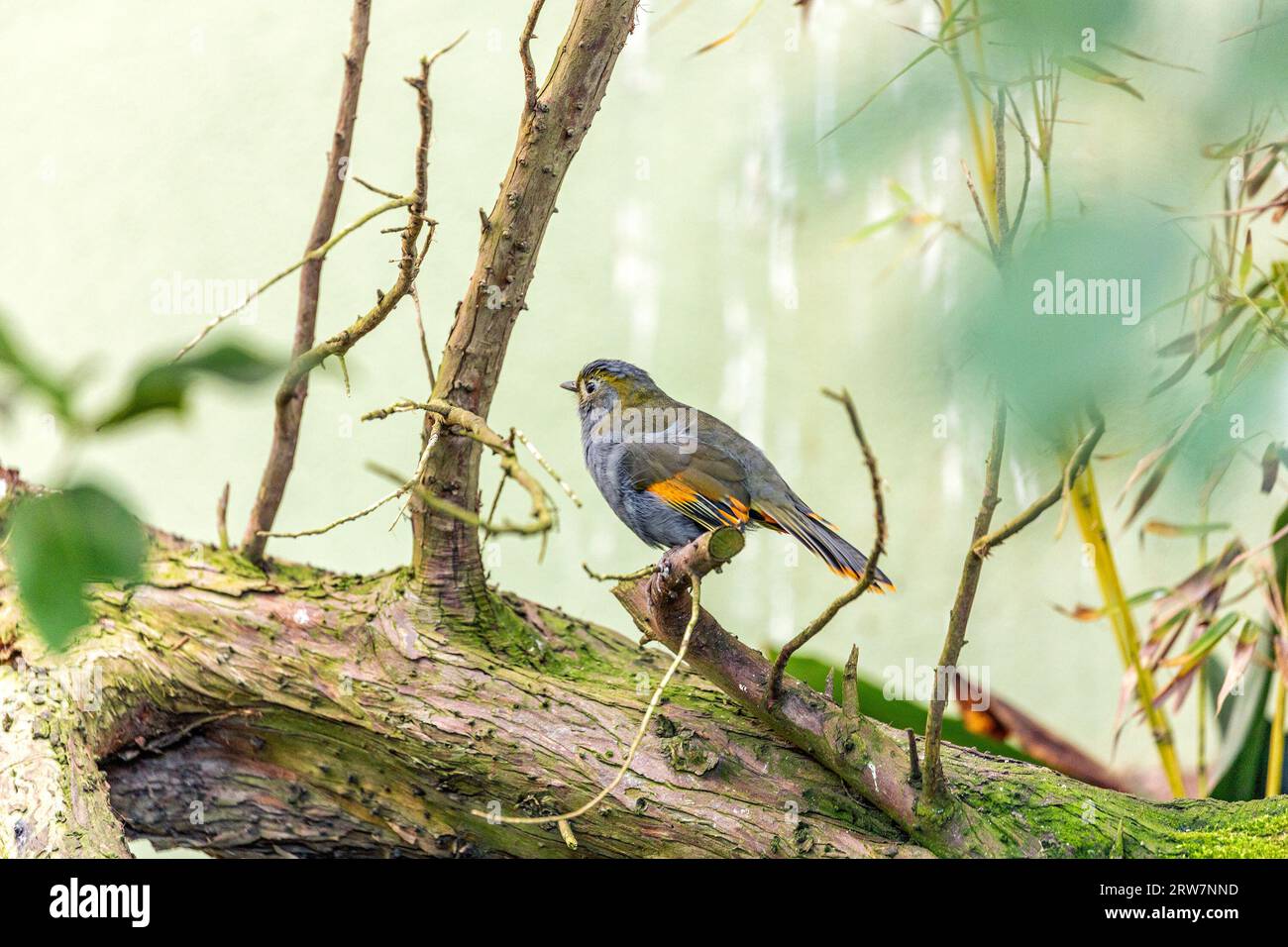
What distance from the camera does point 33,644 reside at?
4.92ft

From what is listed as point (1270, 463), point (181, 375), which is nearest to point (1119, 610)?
point (1270, 463)

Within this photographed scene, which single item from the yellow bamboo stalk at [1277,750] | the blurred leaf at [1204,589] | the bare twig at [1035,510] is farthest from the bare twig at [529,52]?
the yellow bamboo stalk at [1277,750]

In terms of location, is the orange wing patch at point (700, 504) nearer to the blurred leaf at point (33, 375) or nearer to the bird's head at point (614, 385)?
the bird's head at point (614, 385)

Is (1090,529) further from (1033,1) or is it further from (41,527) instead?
(41,527)

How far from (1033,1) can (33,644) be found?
1.58 meters

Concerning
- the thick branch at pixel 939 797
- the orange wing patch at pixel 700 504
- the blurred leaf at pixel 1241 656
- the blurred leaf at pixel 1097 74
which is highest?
the blurred leaf at pixel 1097 74

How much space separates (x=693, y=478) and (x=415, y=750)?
555 millimetres

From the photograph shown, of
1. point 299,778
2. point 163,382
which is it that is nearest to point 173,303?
point 299,778

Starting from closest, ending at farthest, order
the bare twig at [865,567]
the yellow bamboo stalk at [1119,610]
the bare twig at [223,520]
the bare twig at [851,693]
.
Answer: the bare twig at [865,567] < the bare twig at [851,693] < the yellow bamboo stalk at [1119,610] < the bare twig at [223,520]

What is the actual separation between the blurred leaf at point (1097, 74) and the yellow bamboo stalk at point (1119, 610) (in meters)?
1.03

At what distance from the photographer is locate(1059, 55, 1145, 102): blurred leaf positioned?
46 cm

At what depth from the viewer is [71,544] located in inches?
10.7

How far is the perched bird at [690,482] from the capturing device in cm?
150
